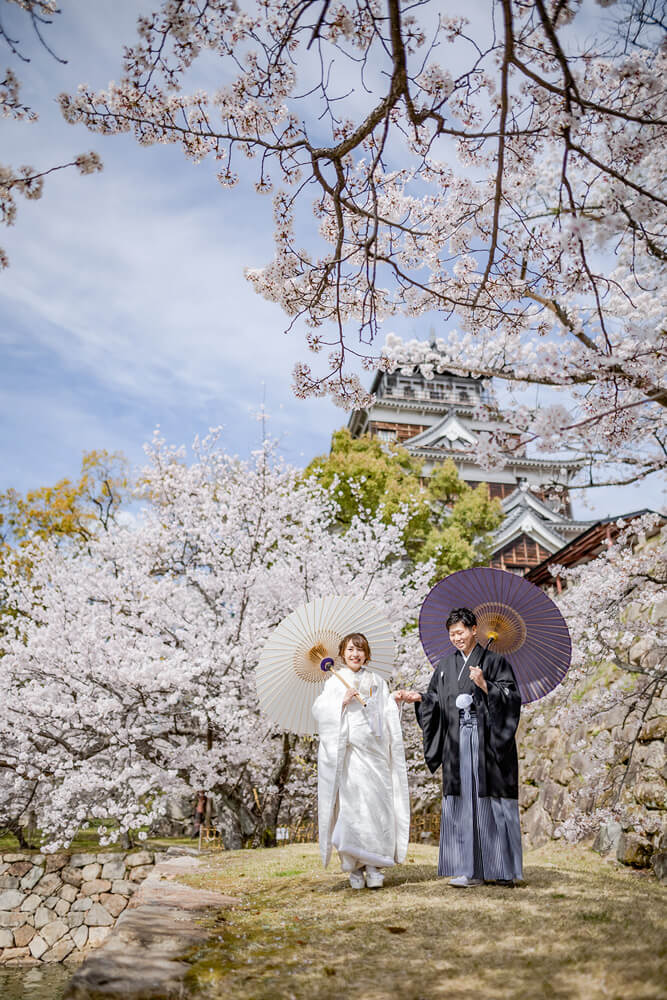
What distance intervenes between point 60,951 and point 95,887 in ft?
3.01

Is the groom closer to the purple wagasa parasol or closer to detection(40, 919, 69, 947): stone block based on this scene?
the purple wagasa parasol

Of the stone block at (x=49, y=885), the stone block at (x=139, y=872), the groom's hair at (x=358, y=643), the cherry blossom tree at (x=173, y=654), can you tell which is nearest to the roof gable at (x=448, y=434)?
the cherry blossom tree at (x=173, y=654)

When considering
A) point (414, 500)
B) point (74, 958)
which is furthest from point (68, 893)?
point (414, 500)

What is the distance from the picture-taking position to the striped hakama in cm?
437

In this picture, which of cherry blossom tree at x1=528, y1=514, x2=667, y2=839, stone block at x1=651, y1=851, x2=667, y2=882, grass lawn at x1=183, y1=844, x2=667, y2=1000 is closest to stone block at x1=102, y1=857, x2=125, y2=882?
grass lawn at x1=183, y1=844, x2=667, y2=1000

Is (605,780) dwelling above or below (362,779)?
below

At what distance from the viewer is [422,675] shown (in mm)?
10797

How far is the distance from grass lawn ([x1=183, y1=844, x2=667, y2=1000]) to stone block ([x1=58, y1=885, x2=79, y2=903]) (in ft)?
20.3

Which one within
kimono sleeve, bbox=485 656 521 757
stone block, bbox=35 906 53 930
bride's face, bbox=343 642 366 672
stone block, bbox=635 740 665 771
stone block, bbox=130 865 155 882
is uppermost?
bride's face, bbox=343 642 366 672

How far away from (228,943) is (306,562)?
742 cm

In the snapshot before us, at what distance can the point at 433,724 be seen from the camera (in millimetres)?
4797

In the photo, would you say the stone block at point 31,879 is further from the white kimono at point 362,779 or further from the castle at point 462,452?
the castle at point 462,452

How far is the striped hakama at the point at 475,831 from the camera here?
4371 mm

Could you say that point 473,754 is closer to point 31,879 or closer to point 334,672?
point 334,672
